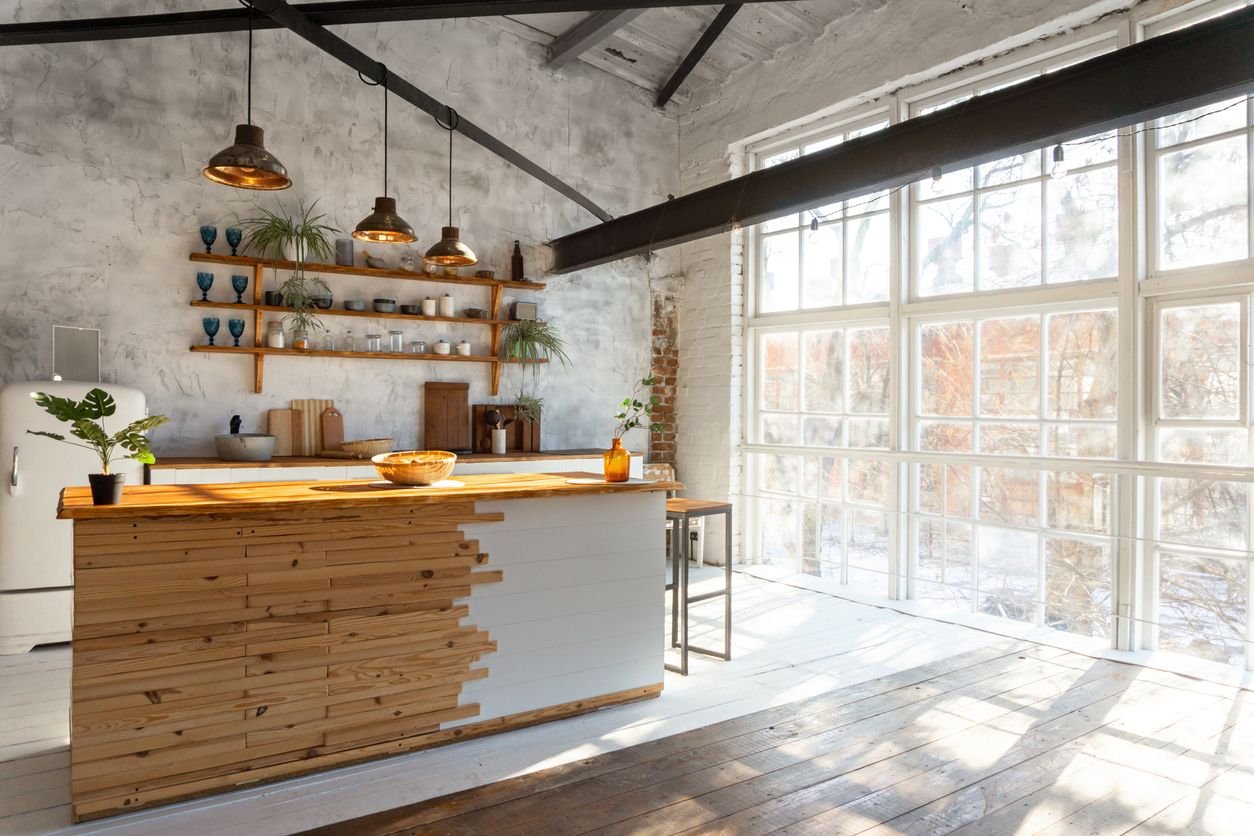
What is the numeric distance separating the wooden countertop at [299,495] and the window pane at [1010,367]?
2479mm

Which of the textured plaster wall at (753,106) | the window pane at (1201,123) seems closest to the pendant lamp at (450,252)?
the textured plaster wall at (753,106)

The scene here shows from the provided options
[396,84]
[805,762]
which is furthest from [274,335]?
[805,762]

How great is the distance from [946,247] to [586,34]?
124 inches

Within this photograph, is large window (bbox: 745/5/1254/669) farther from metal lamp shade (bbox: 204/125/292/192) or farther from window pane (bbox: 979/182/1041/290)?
metal lamp shade (bbox: 204/125/292/192)

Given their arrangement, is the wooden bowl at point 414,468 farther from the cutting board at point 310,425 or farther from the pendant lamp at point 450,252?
the cutting board at point 310,425

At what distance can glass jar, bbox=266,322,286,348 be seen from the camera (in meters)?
5.51

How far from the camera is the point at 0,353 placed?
4797mm

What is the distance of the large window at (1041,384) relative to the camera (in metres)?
4.25

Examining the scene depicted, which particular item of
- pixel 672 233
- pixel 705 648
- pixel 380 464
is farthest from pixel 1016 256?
pixel 380 464

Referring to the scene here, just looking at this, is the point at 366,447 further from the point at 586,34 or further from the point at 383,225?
the point at 586,34

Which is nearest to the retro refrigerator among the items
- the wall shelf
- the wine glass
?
the wine glass

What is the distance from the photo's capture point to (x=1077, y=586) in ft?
15.7

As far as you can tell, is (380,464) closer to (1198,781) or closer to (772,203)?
(772,203)

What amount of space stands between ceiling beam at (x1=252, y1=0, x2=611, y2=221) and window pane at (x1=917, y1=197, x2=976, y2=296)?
247 centimetres
